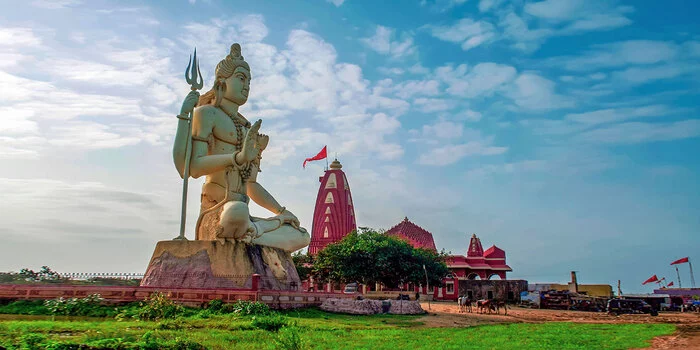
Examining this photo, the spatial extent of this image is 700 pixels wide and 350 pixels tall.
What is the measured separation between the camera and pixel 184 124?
17.0 metres

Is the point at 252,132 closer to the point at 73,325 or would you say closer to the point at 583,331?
the point at 73,325

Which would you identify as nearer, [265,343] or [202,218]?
[265,343]

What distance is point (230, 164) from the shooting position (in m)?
16.7

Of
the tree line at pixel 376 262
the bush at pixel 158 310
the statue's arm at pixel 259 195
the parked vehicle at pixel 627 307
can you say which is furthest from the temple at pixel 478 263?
the bush at pixel 158 310

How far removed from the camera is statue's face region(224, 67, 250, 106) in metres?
18.5

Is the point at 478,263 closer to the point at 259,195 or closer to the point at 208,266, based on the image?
the point at 259,195

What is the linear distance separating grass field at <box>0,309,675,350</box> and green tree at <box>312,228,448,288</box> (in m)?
18.5

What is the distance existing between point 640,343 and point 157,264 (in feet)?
42.8

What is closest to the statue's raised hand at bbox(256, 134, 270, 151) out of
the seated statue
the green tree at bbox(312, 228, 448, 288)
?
the seated statue

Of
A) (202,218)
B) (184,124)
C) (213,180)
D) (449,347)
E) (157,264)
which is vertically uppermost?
(184,124)

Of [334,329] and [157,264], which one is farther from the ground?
[157,264]

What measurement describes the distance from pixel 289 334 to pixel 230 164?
27.2ft

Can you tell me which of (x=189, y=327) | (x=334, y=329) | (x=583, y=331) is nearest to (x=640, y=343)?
(x=583, y=331)

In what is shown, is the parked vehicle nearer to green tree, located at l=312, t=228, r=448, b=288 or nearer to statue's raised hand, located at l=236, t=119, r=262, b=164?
green tree, located at l=312, t=228, r=448, b=288
